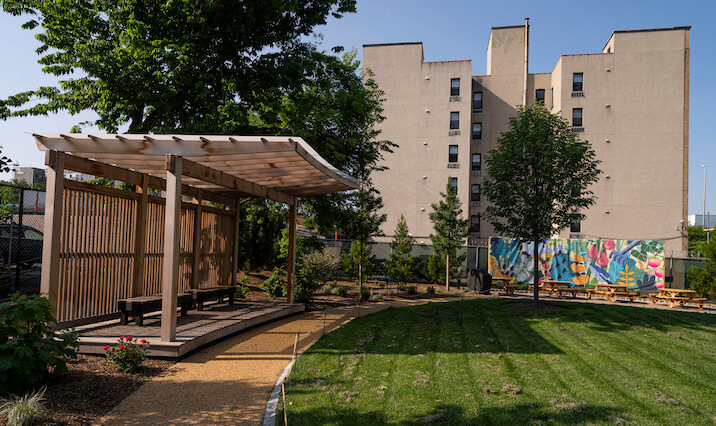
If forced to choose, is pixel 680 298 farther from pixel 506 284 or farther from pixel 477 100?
pixel 477 100

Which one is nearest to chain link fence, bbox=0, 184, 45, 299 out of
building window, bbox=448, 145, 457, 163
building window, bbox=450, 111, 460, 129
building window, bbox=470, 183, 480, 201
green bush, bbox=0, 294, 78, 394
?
green bush, bbox=0, 294, 78, 394

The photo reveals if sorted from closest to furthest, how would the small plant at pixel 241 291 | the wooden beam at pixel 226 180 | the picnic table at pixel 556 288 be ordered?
the wooden beam at pixel 226 180
the small plant at pixel 241 291
the picnic table at pixel 556 288

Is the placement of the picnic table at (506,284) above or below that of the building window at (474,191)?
below

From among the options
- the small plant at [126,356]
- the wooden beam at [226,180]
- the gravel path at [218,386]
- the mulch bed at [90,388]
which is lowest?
the gravel path at [218,386]

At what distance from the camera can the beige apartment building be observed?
3438 centimetres

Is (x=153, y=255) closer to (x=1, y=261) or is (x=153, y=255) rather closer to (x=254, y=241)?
(x=1, y=261)

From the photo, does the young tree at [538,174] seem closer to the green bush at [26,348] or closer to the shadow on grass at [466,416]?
the shadow on grass at [466,416]

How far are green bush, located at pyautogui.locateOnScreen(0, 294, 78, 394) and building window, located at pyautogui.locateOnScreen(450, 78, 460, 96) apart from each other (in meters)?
34.3

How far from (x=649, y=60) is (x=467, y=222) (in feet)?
74.2

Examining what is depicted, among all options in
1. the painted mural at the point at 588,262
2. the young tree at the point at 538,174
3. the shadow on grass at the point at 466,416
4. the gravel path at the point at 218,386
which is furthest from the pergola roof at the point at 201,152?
the painted mural at the point at 588,262

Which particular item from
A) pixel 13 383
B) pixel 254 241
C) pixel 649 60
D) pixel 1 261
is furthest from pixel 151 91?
pixel 649 60

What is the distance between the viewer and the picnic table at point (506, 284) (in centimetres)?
2333

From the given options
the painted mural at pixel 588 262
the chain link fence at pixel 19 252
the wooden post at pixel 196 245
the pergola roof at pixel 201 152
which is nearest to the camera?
the pergola roof at pixel 201 152

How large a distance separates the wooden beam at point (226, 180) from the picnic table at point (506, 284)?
1457 cm
